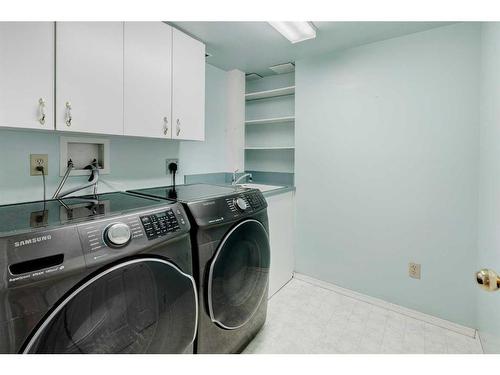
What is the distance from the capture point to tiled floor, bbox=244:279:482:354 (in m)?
1.58

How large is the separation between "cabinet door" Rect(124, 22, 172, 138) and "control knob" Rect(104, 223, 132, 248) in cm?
73

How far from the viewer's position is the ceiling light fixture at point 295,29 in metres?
1.61

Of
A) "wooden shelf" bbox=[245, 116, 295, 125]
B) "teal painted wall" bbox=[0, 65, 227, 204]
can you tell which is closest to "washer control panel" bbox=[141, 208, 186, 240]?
"teal painted wall" bbox=[0, 65, 227, 204]

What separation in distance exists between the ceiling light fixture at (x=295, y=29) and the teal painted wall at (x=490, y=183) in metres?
0.97

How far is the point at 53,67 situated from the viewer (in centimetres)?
111

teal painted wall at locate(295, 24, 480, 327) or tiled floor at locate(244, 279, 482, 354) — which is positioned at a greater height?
teal painted wall at locate(295, 24, 480, 327)

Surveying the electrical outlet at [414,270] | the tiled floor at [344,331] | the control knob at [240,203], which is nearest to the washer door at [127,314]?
the control knob at [240,203]

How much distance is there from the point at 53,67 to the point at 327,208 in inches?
82.7

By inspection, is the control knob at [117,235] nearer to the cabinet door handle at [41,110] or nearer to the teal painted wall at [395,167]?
the cabinet door handle at [41,110]

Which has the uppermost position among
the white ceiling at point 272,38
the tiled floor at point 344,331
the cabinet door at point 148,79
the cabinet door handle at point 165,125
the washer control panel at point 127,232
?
the white ceiling at point 272,38

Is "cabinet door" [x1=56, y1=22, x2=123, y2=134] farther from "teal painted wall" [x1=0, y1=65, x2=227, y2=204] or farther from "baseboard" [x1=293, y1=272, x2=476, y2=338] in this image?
"baseboard" [x1=293, y1=272, x2=476, y2=338]

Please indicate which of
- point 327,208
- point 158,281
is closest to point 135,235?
point 158,281
